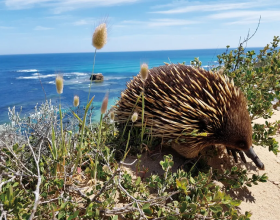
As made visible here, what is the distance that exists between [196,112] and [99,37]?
65.1 inches

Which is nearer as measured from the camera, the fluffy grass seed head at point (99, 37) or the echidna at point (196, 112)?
the fluffy grass seed head at point (99, 37)

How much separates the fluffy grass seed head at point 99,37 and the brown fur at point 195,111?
1.39 meters

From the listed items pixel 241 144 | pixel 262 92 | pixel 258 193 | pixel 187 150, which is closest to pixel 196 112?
pixel 187 150

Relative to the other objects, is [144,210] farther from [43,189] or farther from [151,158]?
[151,158]

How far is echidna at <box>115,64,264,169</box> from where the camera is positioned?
10.2 feet

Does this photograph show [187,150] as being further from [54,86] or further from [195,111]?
[54,86]

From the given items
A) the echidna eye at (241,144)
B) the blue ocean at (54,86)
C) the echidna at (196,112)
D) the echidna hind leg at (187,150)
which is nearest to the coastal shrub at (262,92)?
the echidna at (196,112)

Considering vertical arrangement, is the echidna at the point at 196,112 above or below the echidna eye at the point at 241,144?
above

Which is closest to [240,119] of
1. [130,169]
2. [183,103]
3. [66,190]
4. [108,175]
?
[183,103]

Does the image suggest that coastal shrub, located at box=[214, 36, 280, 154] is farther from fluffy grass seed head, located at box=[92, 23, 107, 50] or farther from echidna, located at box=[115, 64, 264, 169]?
fluffy grass seed head, located at box=[92, 23, 107, 50]

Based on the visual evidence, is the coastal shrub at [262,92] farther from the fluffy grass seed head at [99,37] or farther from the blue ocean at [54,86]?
the fluffy grass seed head at [99,37]

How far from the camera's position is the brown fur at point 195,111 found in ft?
10.2

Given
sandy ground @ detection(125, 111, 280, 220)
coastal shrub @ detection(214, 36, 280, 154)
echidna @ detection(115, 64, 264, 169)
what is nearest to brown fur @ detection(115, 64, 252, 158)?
echidna @ detection(115, 64, 264, 169)

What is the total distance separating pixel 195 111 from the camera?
3148mm
